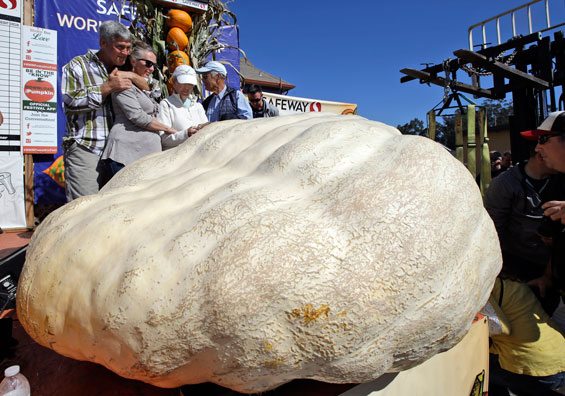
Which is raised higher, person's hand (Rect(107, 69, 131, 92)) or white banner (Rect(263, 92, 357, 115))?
white banner (Rect(263, 92, 357, 115))

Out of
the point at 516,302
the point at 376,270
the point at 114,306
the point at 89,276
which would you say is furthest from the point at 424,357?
the point at 516,302

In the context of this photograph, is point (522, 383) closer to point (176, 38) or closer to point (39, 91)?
point (176, 38)

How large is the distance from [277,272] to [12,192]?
466 centimetres

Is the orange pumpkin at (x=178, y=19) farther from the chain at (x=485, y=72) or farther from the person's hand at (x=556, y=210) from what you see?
the chain at (x=485, y=72)

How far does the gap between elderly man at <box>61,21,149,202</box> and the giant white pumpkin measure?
1439mm

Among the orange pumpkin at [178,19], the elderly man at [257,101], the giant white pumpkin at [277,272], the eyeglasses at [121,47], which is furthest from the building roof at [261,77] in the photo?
the giant white pumpkin at [277,272]

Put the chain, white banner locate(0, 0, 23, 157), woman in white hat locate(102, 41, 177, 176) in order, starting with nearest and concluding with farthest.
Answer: woman in white hat locate(102, 41, 177, 176)
white banner locate(0, 0, 23, 157)
the chain

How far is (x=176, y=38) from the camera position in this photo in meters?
4.24

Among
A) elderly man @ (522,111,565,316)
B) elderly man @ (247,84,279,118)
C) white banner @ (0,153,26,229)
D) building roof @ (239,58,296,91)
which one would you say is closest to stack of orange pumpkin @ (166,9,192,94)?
elderly man @ (247,84,279,118)

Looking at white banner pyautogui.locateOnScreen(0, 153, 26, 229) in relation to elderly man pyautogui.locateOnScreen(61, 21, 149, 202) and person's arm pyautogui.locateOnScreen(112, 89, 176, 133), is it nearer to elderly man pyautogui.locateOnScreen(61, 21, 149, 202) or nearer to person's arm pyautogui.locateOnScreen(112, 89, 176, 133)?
elderly man pyautogui.locateOnScreen(61, 21, 149, 202)

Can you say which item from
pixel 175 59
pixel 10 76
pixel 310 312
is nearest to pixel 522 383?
pixel 310 312

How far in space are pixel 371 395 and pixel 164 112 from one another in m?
2.32

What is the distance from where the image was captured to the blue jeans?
1.84 meters

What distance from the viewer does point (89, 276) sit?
913 mm
